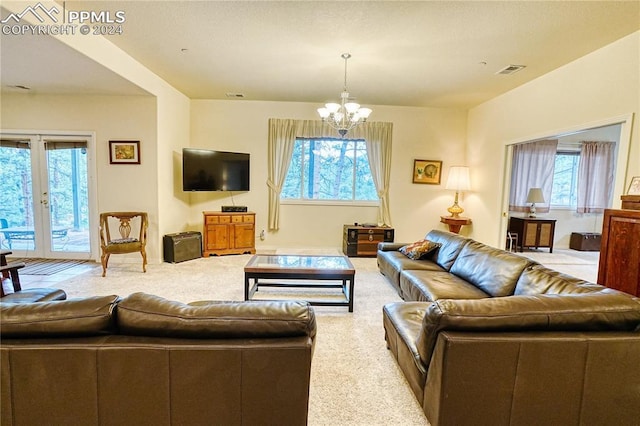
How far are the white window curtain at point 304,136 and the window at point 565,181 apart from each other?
3.81 meters

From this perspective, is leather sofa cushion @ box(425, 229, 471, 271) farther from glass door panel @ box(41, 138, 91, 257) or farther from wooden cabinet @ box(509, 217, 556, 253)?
glass door panel @ box(41, 138, 91, 257)

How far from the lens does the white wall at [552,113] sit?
298cm

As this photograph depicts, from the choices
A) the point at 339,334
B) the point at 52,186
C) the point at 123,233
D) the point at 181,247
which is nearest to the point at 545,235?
the point at 339,334

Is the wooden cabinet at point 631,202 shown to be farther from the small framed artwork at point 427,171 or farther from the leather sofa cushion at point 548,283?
the small framed artwork at point 427,171

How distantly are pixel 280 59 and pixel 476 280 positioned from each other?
3.32 m

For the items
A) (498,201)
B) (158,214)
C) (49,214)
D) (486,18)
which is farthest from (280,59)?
(49,214)

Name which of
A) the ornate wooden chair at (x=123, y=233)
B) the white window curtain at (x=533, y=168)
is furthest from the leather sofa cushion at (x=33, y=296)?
the white window curtain at (x=533, y=168)

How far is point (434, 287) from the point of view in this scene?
2650mm

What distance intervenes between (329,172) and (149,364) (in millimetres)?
5084

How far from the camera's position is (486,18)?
277 cm

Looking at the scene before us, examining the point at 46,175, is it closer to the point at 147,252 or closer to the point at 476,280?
the point at 147,252

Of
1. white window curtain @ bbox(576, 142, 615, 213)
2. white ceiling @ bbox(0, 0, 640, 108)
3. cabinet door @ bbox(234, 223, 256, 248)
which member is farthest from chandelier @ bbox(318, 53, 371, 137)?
white window curtain @ bbox(576, 142, 615, 213)

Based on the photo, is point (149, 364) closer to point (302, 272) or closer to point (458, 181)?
point (302, 272)

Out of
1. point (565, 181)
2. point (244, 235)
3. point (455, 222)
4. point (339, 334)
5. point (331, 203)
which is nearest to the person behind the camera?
point (339, 334)
